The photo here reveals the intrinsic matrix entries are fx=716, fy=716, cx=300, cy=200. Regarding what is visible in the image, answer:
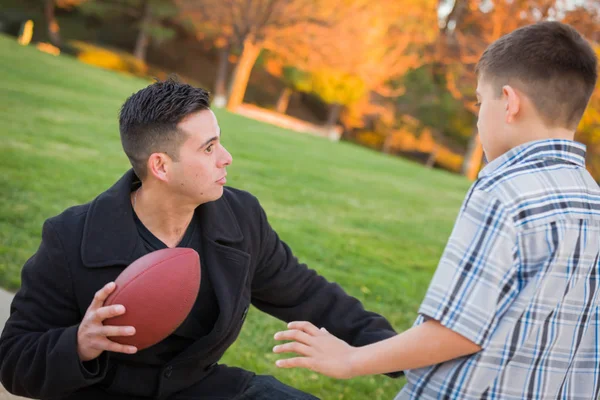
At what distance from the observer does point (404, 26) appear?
30734 mm

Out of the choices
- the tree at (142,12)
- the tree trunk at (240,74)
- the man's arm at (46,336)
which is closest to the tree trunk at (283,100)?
the tree at (142,12)

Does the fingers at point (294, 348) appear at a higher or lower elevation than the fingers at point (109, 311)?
higher

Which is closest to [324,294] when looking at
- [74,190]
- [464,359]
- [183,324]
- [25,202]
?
[183,324]

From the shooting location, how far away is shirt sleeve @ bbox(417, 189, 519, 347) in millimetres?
1896

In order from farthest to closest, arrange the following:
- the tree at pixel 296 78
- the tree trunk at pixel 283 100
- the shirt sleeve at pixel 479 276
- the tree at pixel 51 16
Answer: the tree trunk at pixel 283 100 < the tree at pixel 296 78 < the tree at pixel 51 16 < the shirt sleeve at pixel 479 276

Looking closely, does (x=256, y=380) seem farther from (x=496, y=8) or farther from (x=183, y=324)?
(x=496, y=8)

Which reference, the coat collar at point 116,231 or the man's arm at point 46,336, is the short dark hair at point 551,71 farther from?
the man's arm at point 46,336

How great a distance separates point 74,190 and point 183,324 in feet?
17.6

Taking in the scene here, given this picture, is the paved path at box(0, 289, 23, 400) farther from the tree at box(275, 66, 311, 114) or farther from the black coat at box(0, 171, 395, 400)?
the tree at box(275, 66, 311, 114)

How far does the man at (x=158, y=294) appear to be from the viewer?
2.45 metres

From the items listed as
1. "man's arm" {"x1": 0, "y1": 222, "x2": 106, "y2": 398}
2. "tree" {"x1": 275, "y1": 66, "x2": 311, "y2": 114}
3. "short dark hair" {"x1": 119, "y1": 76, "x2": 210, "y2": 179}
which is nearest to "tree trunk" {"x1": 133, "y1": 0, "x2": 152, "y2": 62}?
"tree" {"x1": 275, "y1": 66, "x2": 311, "y2": 114}

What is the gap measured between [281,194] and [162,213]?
723 centimetres

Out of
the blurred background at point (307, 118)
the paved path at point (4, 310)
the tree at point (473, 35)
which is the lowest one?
the paved path at point (4, 310)

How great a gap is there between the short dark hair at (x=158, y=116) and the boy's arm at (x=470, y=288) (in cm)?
127
